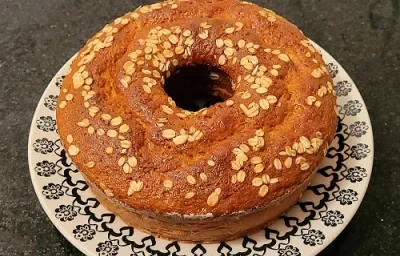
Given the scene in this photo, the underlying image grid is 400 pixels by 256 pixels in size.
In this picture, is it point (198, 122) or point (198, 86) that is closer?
point (198, 122)

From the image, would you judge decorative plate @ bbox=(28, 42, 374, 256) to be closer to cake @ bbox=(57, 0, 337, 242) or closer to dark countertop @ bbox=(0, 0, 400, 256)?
cake @ bbox=(57, 0, 337, 242)

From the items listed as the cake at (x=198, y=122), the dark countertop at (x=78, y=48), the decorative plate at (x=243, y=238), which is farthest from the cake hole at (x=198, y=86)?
the dark countertop at (x=78, y=48)

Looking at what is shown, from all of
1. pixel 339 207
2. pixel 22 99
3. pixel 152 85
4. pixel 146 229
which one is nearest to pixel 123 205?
pixel 146 229

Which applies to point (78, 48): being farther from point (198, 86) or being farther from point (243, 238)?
point (243, 238)

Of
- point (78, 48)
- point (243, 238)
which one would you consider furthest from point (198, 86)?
point (78, 48)

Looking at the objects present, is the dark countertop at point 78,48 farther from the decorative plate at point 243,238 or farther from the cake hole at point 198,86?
the cake hole at point 198,86

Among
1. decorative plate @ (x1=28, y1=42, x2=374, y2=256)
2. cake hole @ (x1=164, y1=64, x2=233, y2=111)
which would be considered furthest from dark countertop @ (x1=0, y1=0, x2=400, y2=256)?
cake hole @ (x1=164, y1=64, x2=233, y2=111)

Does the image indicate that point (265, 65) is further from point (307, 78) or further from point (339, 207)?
point (339, 207)
